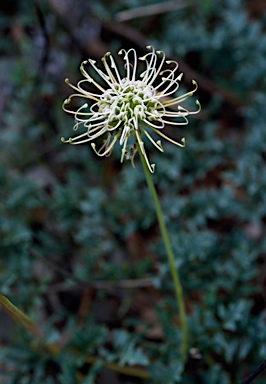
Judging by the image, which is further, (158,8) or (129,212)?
(158,8)

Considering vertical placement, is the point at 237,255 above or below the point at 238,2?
below

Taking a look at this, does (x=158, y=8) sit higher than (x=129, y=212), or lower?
higher

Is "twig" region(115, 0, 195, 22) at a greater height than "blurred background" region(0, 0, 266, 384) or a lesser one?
greater

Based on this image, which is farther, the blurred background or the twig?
the twig

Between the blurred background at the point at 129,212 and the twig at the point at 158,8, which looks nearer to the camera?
the blurred background at the point at 129,212

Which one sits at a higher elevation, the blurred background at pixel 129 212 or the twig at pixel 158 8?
the twig at pixel 158 8

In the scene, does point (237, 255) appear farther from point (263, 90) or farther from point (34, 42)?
point (34, 42)

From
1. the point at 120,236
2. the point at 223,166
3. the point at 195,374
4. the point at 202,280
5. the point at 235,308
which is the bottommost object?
the point at 195,374

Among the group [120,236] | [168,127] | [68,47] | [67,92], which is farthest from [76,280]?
Result: [68,47]
